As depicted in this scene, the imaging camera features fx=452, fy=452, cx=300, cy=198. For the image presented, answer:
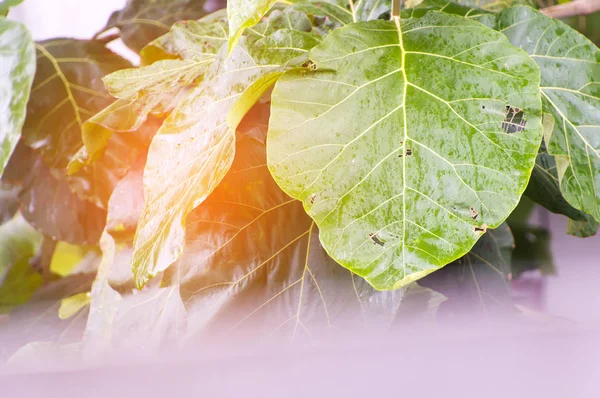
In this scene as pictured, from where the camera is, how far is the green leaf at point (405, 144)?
0.28 metres

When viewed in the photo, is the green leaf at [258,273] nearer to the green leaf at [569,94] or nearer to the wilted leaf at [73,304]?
the green leaf at [569,94]

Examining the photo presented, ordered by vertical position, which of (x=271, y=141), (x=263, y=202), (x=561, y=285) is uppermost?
(x=271, y=141)

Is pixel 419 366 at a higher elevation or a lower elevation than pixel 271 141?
lower

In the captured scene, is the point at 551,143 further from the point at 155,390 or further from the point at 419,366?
the point at 155,390

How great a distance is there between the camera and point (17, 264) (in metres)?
0.76

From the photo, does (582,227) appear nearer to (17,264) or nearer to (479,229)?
(479,229)

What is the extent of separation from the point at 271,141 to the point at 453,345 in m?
0.28

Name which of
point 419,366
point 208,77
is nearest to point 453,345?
point 419,366

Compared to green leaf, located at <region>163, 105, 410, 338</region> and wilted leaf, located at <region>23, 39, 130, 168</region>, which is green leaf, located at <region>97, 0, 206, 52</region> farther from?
green leaf, located at <region>163, 105, 410, 338</region>

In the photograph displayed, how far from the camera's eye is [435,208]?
0.28 meters

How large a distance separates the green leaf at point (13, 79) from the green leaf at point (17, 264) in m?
0.37

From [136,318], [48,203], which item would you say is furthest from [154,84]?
[48,203]

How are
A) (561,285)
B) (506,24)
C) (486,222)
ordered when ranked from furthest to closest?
(561,285) → (506,24) → (486,222)

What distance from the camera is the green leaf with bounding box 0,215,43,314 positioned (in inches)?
28.6
